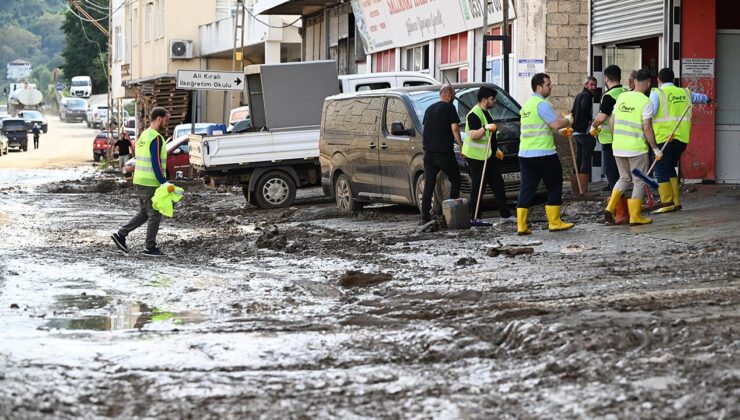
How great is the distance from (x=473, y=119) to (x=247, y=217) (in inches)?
267

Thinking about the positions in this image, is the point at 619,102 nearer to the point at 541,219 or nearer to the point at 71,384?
the point at 541,219

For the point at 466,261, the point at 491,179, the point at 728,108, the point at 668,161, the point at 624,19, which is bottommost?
the point at 466,261

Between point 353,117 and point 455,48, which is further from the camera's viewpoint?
point 455,48

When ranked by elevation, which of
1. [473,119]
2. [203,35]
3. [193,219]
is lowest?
[193,219]

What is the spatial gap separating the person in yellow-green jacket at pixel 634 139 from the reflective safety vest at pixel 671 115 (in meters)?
0.85

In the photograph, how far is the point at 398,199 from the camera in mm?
18344

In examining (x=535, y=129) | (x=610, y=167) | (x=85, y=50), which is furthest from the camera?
(x=85, y=50)

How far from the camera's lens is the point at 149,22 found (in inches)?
2459

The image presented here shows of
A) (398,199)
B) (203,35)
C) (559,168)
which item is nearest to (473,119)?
(559,168)

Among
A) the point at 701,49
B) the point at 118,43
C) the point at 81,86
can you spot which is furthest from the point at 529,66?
the point at 81,86

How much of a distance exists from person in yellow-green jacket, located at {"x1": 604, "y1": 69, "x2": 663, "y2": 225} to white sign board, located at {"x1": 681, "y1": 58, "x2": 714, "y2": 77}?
4.69 m

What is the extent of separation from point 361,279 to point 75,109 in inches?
3932

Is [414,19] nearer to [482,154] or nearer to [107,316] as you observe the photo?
[482,154]

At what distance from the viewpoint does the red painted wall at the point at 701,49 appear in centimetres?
1925
